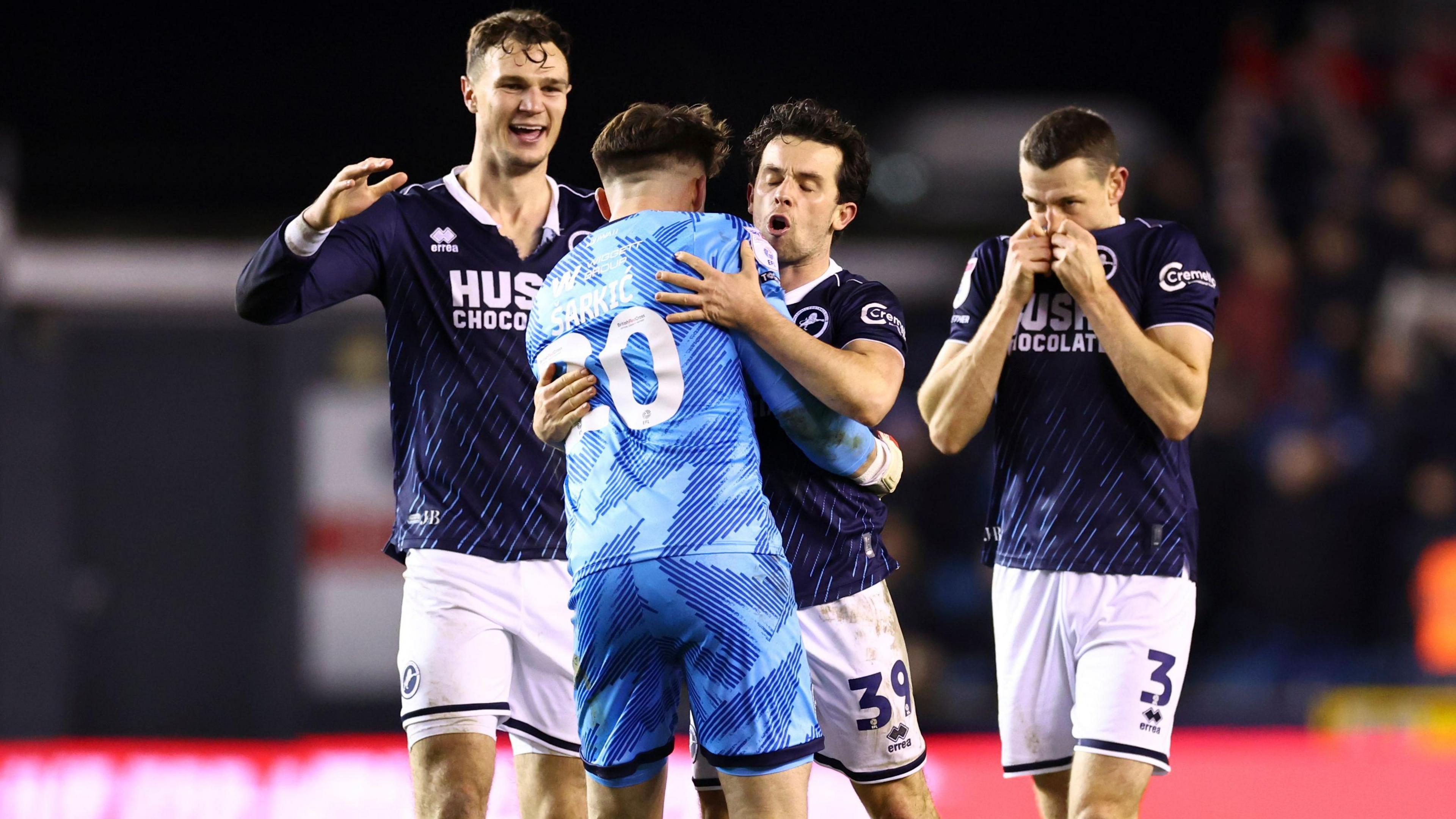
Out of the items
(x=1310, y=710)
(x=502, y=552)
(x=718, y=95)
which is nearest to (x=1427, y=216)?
(x=1310, y=710)

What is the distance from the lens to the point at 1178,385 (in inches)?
171

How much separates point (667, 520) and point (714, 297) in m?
0.50

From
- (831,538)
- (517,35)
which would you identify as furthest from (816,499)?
(517,35)

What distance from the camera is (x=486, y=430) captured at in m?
4.43

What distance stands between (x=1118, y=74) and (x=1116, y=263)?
9753 mm

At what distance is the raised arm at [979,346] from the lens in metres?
4.50

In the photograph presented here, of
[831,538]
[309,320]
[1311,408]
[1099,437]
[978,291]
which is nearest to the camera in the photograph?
[831,538]

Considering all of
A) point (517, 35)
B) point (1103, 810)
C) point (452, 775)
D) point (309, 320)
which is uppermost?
point (309, 320)

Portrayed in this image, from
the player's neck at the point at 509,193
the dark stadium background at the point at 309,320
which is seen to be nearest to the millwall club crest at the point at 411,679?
the player's neck at the point at 509,193

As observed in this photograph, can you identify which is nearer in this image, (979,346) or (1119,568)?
(1119,568)

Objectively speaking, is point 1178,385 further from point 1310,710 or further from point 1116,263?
point 1310,710

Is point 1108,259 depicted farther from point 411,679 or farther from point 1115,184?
point 411,679

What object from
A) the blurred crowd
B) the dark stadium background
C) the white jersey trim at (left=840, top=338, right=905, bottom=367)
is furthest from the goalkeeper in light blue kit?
the dark stadium background

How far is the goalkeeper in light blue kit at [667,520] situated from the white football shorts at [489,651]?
0.81 m
